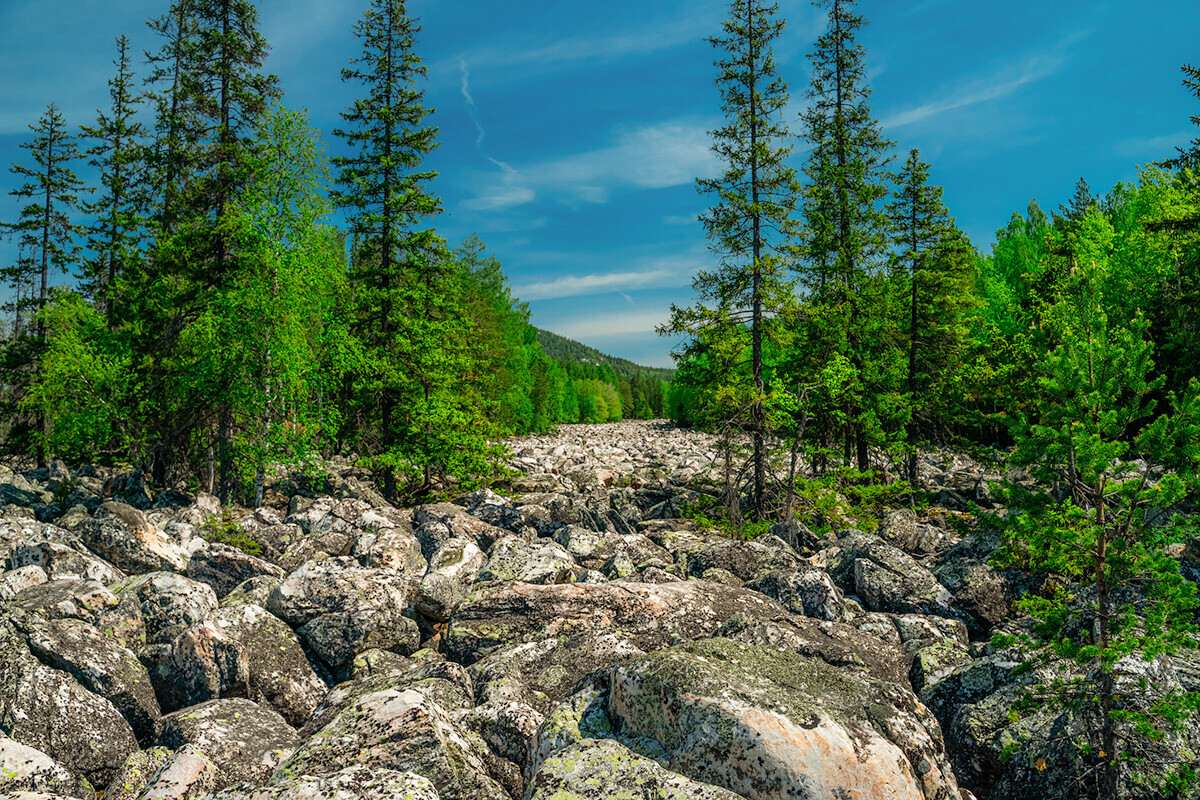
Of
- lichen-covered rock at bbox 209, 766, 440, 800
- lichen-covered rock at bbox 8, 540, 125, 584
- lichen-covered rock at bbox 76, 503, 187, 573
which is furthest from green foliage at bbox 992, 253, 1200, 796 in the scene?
lichen-covered rock at bbox 76, 503, 187, 573

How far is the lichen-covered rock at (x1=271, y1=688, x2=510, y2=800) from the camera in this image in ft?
14.0

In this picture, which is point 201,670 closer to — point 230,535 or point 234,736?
point 234,736

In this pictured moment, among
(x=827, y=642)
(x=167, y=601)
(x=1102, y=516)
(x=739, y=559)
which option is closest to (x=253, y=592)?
(x=167, y=601)

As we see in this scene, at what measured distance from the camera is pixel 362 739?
14.6 feet

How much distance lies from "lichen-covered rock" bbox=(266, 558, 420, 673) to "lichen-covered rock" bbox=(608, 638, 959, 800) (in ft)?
13.1

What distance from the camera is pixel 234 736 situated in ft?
17.5

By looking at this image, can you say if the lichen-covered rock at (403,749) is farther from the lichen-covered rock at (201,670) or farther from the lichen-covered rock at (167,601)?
the lichen-covered rock at (167,601)

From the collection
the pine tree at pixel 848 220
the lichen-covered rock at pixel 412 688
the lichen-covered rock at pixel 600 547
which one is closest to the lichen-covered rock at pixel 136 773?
the lichen-covered rock at pixel 412 688

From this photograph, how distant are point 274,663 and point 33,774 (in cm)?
223

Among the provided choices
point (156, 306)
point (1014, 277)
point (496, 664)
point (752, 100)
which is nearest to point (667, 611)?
point (496, 664)

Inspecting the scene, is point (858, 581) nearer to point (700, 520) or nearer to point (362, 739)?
point (700, 520)

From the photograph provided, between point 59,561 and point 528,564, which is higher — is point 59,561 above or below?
above

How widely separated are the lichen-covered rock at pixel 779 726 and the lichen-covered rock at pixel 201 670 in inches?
164

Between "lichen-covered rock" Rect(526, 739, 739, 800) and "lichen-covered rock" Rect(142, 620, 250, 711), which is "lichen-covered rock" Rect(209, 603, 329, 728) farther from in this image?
"lichen-covered rock" Rect(526, 739, 739, 800)
